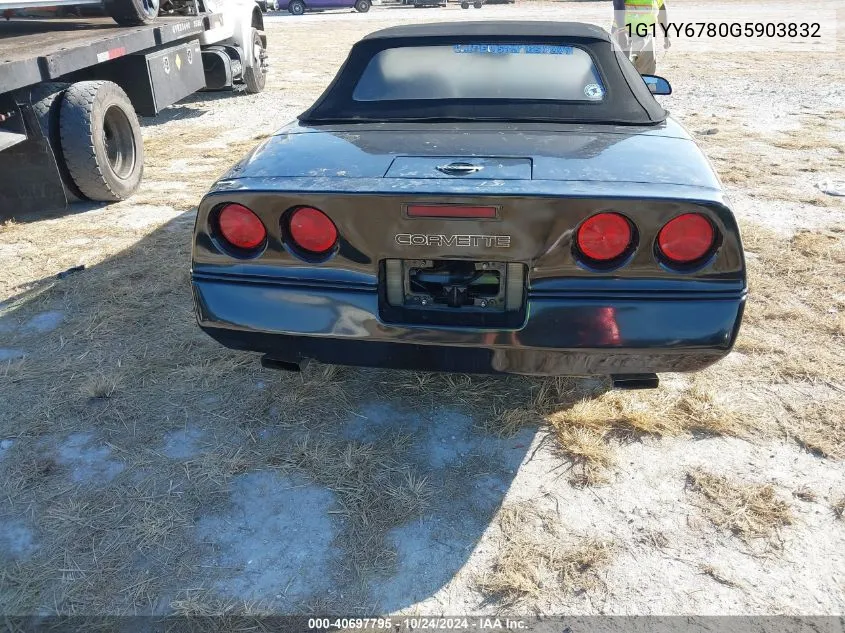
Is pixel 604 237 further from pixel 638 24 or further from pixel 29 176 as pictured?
pixel 638 24

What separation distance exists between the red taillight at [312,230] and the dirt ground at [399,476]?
830 millimetres

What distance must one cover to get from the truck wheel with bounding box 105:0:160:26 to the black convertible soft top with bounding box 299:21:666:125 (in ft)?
13.4

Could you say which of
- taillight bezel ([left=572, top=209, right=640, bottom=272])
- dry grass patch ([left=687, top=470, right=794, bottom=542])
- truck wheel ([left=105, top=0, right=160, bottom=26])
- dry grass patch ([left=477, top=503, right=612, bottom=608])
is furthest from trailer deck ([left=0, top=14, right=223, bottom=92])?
dry grass patch ([left=687, top=470, right=794, bottom=542])

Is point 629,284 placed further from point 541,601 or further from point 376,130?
point 376,130

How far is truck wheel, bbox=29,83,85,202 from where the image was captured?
15.2 ft

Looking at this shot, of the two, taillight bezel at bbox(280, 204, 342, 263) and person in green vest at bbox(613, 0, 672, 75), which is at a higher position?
person in green vest at bbox(613, 0, 672, 75)

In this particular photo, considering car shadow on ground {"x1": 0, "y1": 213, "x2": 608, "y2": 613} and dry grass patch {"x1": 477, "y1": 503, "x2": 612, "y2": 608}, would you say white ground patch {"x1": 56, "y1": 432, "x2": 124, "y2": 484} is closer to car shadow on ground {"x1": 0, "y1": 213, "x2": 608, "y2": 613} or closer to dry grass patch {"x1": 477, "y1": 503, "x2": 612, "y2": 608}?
car shadow on ground {"x1": 0, "y1": 213, "x2": 608, "y2": 613}

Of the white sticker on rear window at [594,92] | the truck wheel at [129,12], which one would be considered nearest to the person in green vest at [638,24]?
the truck wheel at [129,12]

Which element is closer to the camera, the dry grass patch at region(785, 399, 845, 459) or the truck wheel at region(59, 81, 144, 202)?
the dry grass patch at region(785, 399, 845, 459)

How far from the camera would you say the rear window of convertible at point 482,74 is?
2766 millimetres

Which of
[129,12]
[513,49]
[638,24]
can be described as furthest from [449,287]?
[638,24]

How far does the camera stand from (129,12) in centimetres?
605

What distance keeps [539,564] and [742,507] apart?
75 cm

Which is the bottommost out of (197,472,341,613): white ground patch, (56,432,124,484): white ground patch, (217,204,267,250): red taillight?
(197,472,341,613): white ground patch
